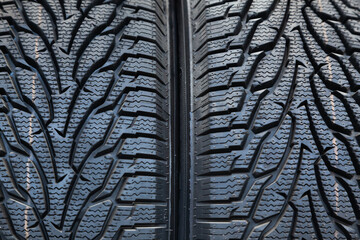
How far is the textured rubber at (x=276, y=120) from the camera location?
106 centimetres

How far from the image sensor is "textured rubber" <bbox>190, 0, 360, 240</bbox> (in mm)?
1056

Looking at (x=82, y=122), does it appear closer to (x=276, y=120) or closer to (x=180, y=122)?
(x=180, y=122)

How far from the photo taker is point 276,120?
1119 millimetres

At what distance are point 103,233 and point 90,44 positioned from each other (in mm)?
547

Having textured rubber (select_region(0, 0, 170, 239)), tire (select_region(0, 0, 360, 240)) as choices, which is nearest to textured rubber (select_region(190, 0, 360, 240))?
tire (select_region(0, 0, 360, 240))

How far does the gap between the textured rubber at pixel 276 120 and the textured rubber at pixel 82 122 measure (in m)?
0.14

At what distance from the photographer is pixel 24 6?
124 centimetres

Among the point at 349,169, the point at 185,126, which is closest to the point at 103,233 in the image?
the point at 185,126

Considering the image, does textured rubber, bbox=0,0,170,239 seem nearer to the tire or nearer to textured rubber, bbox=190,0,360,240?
the tire

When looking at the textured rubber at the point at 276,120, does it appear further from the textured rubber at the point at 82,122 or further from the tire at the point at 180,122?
the textured rubber at the point at 82,122

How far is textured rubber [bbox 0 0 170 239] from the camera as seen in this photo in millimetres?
1047

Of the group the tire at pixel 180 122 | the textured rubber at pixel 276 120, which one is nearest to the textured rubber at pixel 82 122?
the tire at pixel 180 122

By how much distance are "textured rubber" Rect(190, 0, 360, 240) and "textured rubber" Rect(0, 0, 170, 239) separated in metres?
0.14

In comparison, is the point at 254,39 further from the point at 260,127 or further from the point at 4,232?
the point at 4,232
